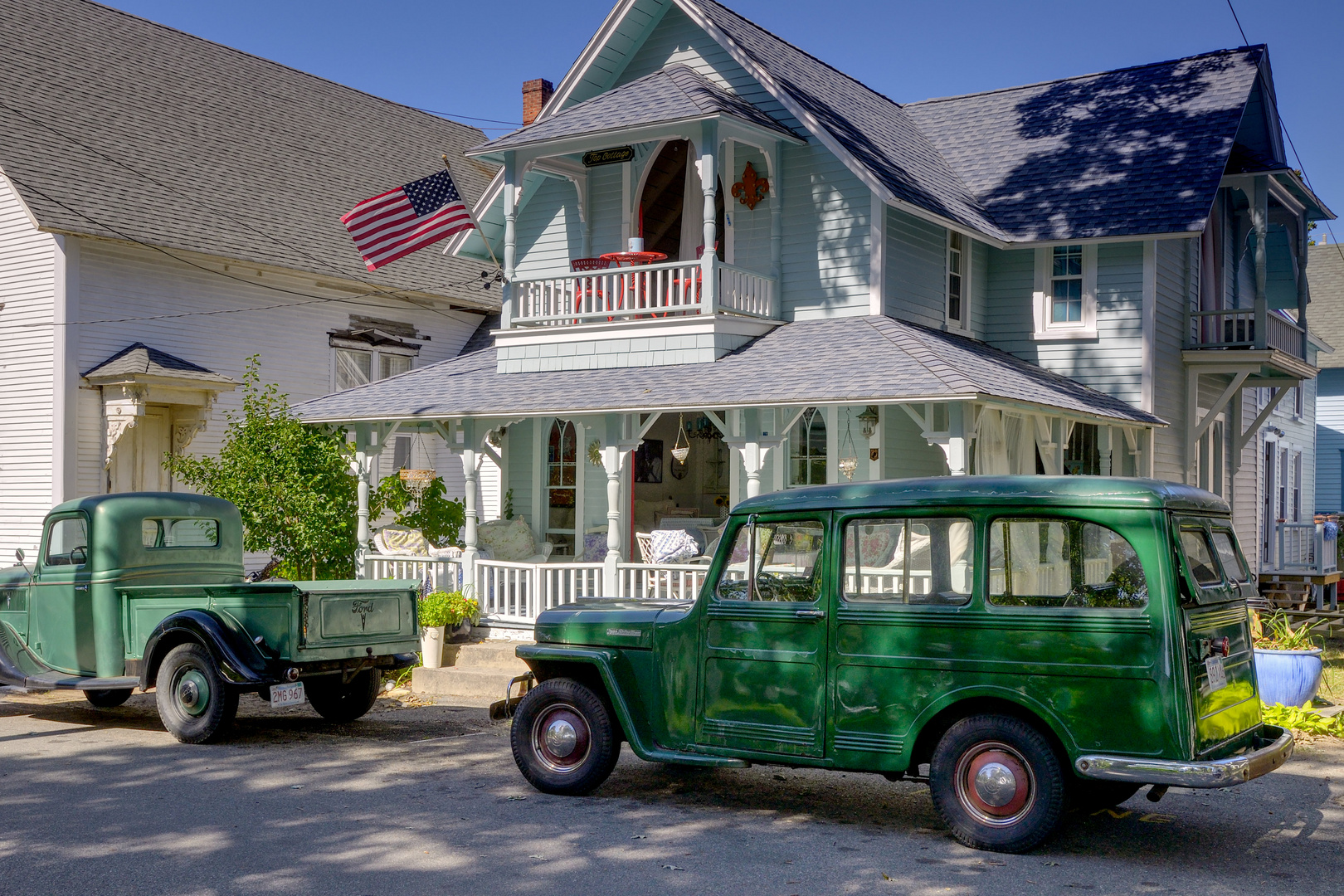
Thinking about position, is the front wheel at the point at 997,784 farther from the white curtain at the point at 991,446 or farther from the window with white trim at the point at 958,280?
the window with white trim at the point at 958,280

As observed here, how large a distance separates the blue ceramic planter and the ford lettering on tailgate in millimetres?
7549

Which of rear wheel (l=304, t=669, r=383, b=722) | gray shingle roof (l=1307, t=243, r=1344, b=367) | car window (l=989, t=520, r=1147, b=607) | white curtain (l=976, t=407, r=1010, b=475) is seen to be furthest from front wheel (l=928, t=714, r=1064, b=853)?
gray shingle roof (l=1307, t=243, r=1344, b=367)

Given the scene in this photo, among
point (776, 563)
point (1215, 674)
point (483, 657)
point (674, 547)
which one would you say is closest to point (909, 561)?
point (776, 563)

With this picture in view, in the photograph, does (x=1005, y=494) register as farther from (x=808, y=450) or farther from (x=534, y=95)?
(x=534, y=95)

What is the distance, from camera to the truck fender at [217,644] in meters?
10.1

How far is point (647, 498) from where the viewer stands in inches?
730

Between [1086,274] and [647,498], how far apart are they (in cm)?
671

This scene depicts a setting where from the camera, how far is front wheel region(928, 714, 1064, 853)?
683 cm

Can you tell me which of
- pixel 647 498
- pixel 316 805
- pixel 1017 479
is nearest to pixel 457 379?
pixel 647 498

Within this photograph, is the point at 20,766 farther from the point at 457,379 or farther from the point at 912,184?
the point at 912,184

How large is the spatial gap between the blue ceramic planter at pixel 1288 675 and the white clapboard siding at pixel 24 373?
1552cm

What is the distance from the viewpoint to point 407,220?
1605 cm

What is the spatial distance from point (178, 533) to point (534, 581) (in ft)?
14.8

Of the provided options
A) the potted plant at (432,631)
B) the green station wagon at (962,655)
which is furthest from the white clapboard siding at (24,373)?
the green station wagon at (962,655)
